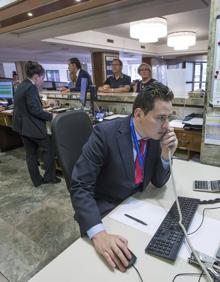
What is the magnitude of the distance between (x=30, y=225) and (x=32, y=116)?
1.20 m

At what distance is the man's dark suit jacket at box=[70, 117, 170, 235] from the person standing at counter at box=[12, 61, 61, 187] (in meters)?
1.65

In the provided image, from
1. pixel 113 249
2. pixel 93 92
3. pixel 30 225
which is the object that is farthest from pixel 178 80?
pixel 30 225

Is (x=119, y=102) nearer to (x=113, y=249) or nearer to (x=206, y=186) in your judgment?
(x=206, y=186)

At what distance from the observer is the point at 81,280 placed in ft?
2.29

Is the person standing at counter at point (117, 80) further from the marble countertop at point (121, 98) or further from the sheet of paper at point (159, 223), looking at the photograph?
the sheet of paper at point (159, 223)

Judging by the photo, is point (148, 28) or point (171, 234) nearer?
point (171, 234)

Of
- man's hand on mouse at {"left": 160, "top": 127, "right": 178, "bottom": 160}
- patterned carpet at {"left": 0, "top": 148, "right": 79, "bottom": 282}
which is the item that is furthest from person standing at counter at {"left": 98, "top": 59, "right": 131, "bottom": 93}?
man's hand on mouse at {"left": 160, "top": 127, "right": 178, "bottom": 160}

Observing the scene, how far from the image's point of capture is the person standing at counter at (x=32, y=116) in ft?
8.16

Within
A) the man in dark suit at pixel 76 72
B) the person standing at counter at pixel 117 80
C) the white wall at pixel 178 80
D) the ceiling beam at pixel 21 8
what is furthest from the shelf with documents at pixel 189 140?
the ceiling beam at pixel 21 8

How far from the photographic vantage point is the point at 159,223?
93 cm

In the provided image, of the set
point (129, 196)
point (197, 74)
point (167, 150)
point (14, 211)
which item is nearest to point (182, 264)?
point (129, 196)

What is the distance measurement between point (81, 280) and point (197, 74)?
36.4ft

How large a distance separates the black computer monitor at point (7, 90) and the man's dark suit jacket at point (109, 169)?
392 cm

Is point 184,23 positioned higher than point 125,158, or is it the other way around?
point 184,23
